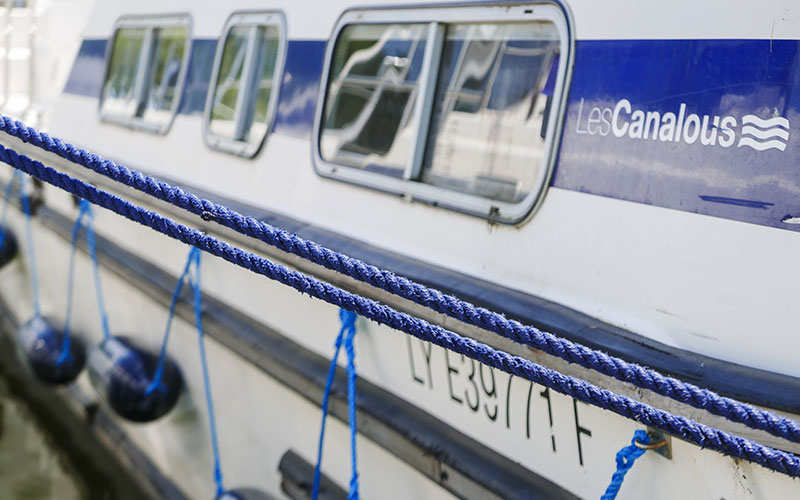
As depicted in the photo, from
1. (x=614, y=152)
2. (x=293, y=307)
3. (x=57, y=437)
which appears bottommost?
(x=57, y=437)

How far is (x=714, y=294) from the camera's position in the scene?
1.77 m

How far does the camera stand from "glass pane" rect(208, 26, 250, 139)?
340 centimetres

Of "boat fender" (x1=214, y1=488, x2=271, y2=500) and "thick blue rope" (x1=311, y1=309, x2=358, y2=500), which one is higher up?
"thick blue rope" (x1=311, y1=309, x2=358, y2=500)

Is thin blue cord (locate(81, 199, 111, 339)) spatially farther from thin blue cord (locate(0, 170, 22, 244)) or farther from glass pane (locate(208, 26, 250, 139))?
glass pane (locate(208, 26, 250, 139))

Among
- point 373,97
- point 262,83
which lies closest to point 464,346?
point 373,97

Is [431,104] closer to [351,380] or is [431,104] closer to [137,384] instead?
[351,380]

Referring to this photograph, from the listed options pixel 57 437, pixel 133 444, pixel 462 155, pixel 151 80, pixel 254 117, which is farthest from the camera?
pixel 57 437

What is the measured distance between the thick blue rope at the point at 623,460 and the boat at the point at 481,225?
0.24 ft

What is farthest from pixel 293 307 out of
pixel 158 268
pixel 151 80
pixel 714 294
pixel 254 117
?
pixel 151 80

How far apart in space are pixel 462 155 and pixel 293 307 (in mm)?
968

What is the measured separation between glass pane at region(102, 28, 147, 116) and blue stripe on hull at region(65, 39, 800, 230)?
3.01 metres

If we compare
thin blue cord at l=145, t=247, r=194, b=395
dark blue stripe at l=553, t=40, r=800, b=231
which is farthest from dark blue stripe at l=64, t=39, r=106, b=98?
dark blue stripe at l=553, t=40, r=800, b=231

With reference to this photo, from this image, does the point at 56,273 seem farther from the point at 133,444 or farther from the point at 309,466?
the point at 309,466

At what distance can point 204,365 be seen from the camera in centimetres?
347
